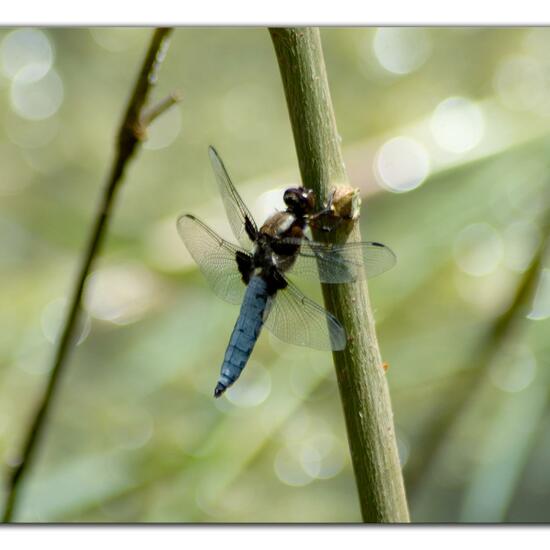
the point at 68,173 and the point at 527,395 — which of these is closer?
the point at 527,395

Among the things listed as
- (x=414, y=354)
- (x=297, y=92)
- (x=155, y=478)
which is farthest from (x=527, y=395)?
(x=297, y=92)

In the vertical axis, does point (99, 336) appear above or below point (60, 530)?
above

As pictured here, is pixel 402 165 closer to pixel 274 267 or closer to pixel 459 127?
pixel 459 127

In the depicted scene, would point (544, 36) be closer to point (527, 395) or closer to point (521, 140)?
point (521, 140)

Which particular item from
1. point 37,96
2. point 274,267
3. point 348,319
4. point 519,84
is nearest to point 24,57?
point 37,96

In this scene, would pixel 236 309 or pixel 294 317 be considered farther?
pixel 236 309
